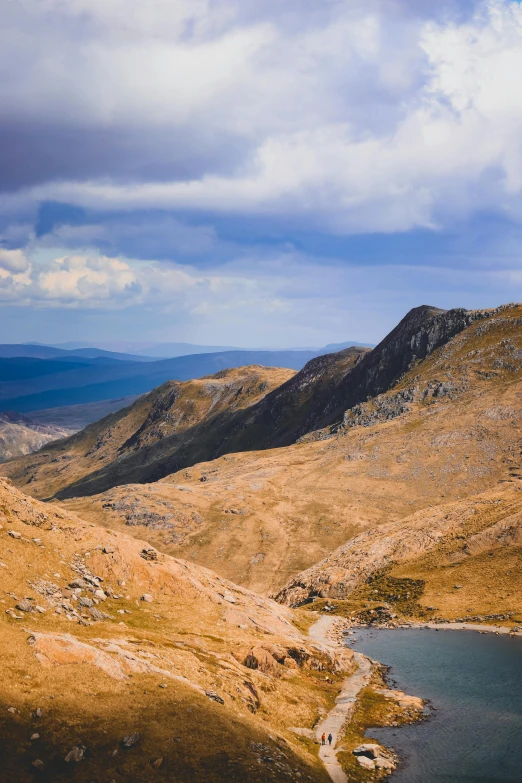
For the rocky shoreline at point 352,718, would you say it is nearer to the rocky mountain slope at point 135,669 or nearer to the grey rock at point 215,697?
the rocky mountain slope at point 135,669

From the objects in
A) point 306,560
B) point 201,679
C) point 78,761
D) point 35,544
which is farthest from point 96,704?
point 306,560

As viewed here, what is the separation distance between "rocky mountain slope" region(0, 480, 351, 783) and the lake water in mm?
9137

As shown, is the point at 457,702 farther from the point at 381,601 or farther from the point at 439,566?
the point at 439,566

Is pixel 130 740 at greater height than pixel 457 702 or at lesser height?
greater

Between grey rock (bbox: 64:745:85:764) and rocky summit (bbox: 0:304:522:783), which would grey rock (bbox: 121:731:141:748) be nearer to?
rocky summit (bbox: 0:304:522:783)

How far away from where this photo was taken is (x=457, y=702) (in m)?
65.1

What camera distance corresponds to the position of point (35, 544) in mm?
67562

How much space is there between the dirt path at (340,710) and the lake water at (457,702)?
344cm

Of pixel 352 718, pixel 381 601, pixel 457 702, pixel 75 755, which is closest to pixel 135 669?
pixel 75 755

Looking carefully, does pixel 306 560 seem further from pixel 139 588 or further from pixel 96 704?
pixel 96 704

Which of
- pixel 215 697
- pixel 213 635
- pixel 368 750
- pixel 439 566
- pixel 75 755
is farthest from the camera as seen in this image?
pixel 439 566

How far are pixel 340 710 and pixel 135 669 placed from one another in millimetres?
25842

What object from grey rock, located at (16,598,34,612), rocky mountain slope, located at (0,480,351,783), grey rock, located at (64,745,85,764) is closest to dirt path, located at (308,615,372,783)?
rocky mountain slope, located at (0,480,351,783)

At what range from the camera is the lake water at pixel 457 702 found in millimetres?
49938
